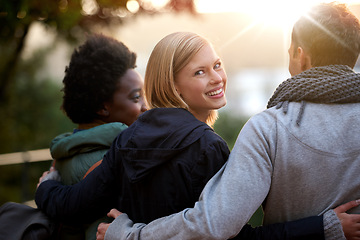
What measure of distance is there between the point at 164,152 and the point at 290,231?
0.59 meters

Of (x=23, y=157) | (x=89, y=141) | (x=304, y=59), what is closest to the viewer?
(x=304, y=59)

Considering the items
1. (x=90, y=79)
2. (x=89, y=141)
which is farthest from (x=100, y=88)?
(x=89, y=141)

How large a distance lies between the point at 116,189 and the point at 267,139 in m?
0.81

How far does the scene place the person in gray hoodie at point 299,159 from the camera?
5.24 ft

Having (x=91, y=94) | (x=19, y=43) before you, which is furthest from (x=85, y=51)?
(x=19, y=43)

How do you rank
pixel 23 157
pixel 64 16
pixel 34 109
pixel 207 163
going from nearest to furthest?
pixel 207 163
pixel 64 16
pixel 23 157
pixel 34 109

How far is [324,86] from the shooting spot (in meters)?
1.70

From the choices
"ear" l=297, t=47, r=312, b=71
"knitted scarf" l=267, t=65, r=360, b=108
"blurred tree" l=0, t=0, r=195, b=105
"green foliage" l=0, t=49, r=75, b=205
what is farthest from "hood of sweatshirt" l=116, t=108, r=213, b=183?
"green foliage" l=0, t=49, r=75, b=205

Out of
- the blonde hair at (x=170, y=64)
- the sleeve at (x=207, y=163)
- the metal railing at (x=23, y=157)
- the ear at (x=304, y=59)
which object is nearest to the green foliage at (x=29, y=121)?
the metal railing at (x=23, y=157)

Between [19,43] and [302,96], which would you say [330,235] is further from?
[19,43]

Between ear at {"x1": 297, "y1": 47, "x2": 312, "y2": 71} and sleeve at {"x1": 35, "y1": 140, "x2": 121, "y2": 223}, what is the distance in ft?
3.09

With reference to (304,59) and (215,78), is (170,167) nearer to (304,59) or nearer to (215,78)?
(215,78)

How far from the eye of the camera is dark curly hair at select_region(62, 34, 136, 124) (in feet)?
8.42

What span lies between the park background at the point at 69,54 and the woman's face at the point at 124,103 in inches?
17.0
